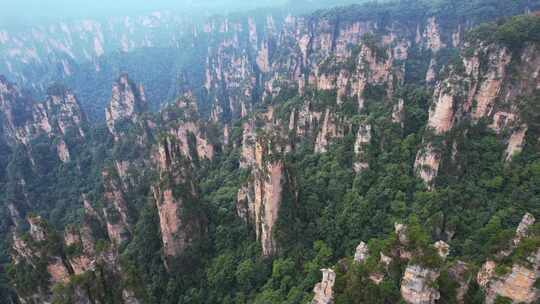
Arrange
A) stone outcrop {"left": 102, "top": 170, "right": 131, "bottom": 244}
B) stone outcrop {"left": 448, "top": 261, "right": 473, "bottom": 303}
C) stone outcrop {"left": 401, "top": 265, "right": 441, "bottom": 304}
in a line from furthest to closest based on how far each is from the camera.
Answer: stone outcrop {"left": 102, "top": 170, "right": 131, "bottom": 244} < stone outcrop {"left": 448, "top": 261, "right": 473, "bottom": 303} < stone outcrop {"left": 401, "top": 265, "right": 441, "bottom": 304}

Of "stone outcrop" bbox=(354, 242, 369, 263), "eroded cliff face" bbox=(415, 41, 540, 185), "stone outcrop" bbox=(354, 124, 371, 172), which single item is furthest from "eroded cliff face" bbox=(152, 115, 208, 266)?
"eroded cliff face" bbox=(415, 41, 540, 185)

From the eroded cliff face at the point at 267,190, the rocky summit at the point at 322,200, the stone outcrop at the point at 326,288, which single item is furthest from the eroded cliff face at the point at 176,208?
the stone outcrop at the point at 326,288

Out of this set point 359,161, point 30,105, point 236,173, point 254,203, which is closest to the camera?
point 254,203

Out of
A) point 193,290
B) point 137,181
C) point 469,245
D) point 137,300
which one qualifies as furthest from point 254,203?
point 137,181

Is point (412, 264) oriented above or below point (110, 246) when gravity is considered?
above

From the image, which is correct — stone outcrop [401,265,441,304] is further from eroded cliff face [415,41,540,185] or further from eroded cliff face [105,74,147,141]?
eroded cliff face [105,74,147,141]

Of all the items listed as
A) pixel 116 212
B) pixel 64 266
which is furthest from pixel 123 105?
pixel 64 266

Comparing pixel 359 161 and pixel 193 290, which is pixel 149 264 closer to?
pixel 193 290

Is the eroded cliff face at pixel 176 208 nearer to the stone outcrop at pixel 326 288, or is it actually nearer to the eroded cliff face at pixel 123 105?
the stone outcrop at pixel 326 288

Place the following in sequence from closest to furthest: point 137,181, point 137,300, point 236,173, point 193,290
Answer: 1. point 137,300
2. point 193,290
3. point 236,173
4. point 137,181
